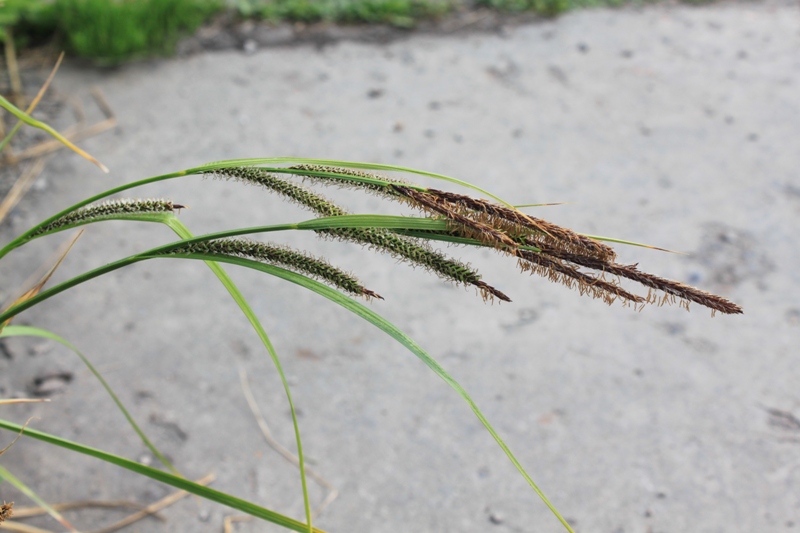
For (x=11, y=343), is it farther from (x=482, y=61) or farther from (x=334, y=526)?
(x=482, y=61)

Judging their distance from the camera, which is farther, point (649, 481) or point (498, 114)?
point (498, 114)

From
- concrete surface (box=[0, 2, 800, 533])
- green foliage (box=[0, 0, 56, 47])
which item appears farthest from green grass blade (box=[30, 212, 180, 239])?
green foliage (box=[0, 0, 56, 47])

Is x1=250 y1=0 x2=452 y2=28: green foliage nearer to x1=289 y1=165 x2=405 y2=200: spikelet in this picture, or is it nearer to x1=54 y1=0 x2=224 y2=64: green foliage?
x1=54 y1=0 x2=224 y2=64: green foliage

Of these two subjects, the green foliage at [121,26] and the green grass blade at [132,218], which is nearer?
the green grass blade at [132,218]

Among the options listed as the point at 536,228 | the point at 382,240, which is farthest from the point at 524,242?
the point at 382,240

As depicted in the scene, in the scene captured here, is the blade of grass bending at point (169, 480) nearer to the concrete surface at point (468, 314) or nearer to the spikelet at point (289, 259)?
the spikelet at point (289, 259)

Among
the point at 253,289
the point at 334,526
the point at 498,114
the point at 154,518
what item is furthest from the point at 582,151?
the point at 154,518

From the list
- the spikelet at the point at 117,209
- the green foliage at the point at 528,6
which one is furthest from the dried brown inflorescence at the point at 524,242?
the green foliage at the point at 528,6
